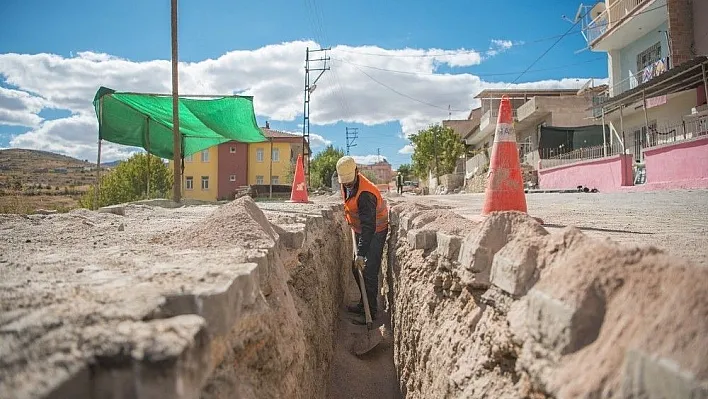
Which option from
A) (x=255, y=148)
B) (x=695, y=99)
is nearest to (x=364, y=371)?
(x=695, y=99)

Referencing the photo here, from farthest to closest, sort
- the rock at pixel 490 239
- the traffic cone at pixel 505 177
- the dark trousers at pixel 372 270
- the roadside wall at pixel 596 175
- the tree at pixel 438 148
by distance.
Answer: the tree at pixel 438 148 < the roadside wall at pixel 596 175 < the dark trousers at pixel 372 270 < the traffic cone at pixel 505 177 < the rock at pixel 490 239

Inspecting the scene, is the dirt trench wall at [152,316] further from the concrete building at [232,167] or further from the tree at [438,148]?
the concrete building at [232,167]

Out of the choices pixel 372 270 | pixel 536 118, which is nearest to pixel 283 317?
pixel 372 270

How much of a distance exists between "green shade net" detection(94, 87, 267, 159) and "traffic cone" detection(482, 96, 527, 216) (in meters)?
7.57

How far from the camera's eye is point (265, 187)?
23.2 metres

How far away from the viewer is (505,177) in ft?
13.3

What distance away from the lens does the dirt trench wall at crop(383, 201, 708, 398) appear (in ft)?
3.28

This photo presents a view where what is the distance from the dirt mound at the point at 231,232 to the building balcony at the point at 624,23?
700 inches

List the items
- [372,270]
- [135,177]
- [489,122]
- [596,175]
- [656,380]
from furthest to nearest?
1. [135,177]
2. [489,122]
3. [596,175]
4. [372,270]
5. [656,380]

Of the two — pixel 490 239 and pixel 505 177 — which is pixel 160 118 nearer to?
pixel 505 177

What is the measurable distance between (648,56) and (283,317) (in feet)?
66.3

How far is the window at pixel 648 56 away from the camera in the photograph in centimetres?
1676

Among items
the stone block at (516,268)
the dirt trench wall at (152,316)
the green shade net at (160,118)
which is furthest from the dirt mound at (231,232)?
the green shade net at (160,118)

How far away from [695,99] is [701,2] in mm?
3499
